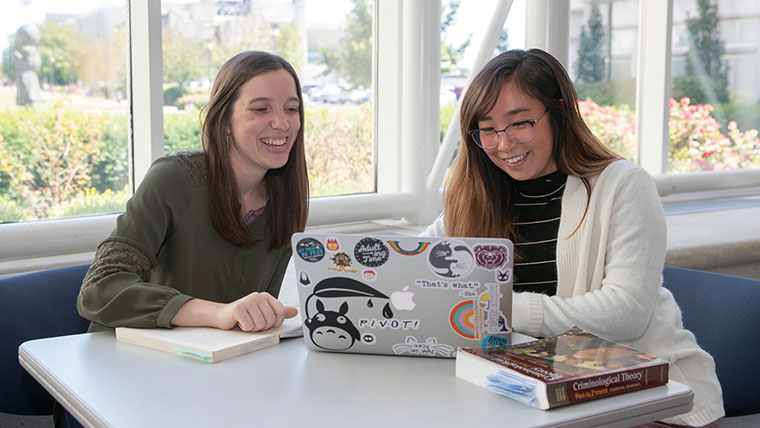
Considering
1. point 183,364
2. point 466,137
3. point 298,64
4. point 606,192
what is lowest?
point 183,364

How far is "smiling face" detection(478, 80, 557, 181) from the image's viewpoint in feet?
6.70

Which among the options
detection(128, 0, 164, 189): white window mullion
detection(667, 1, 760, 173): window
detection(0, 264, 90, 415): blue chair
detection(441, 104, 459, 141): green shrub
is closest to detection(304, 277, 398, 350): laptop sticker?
detection(0, 264, 90, 415): blue chair

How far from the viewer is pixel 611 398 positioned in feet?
4.38

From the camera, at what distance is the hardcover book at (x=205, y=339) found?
158 centimetres

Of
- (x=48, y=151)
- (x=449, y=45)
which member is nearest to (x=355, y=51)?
(x=449, y=45)

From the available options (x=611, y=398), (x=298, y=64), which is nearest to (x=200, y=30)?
(x=298, y=64)

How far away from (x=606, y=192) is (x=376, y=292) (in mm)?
742

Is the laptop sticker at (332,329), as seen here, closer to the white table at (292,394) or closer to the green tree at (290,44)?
the white table at (292,394)

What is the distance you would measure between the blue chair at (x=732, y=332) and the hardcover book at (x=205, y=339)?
3.44ft

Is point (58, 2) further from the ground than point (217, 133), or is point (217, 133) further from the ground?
point (58, 2)

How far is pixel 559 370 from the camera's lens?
134 cm

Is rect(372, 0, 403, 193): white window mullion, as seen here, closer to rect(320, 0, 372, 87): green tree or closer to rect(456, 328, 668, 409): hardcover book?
rect(320, 0, 372, 87): green tree

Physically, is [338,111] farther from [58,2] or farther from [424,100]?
[58,2]

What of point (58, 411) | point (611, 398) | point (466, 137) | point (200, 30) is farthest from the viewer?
point (200, 30)
